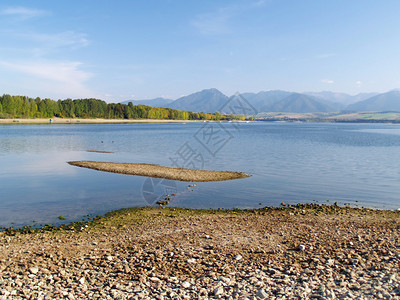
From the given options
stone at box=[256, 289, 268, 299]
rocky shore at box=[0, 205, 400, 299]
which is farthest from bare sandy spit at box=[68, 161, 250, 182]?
stone at box=[256, 289, 268, 299]

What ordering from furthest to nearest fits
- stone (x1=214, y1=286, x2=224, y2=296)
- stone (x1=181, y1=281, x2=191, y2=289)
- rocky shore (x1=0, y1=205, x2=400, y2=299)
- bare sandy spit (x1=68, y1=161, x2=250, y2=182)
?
bare sandy spit (x1=68, y1=161, x2=250, y2=182) < stone (x1=181, y1=281, x2=191, y2=289) < rocky shore (x1=0, y1=205, x2=400, y2=299) < stone (x1=214, y1=286, x2=224, y2=296)

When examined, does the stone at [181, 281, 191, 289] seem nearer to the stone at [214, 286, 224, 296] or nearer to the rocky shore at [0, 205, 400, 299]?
the rocky shore at [0, 205, 400, 299]

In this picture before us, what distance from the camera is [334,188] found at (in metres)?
26.6

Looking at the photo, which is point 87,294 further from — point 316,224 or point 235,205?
point 235,205

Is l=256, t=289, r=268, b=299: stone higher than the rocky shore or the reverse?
higher

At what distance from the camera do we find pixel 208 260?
11.0m

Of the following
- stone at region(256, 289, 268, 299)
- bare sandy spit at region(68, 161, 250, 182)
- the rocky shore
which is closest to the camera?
stone at region(256, 289, 268, 299)

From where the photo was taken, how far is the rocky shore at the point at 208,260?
881 centimetres

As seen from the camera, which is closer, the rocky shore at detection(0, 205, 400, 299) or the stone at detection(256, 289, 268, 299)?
the stone at detection(256, 289, 268, 299)

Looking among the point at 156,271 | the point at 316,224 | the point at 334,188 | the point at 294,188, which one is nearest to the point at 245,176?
the point at 294,188

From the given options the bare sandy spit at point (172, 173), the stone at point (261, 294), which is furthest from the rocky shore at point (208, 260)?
the bare sandy spit at point (172, 173)

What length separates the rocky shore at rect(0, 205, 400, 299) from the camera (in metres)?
8.81

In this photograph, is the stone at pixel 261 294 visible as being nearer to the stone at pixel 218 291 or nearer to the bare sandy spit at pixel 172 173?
the stone at pixel 218 291

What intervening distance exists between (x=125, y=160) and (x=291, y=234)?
109ft
